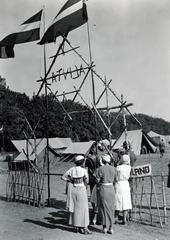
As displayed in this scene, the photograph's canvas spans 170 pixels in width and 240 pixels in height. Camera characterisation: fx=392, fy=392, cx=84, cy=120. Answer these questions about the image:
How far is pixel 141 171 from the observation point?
30.0 ft

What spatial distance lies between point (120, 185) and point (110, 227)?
1.11 m

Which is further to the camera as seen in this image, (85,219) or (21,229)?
(21,229)

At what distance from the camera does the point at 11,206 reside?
12.4 m

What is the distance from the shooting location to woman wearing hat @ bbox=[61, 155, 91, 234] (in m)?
8.30

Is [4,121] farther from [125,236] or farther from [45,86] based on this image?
[125,236]

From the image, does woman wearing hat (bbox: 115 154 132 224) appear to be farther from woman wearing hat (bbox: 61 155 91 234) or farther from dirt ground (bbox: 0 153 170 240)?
woman wearing hat (bbox: 61 155 91 234)

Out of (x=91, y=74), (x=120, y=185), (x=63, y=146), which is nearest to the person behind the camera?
(x=120, y=185)

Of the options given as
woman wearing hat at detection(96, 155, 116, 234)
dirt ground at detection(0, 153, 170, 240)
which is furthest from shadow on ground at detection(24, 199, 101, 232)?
woman wearing hat at detection(96, 155, 116, 234)

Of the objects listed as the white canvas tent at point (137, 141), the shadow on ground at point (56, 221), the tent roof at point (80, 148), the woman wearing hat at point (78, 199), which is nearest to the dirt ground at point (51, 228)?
the shadow on ground at point (56, 221)

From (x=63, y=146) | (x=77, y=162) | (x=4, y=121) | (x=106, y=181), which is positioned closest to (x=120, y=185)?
(x=106, y=181)

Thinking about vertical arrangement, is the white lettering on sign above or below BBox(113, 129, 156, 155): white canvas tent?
below

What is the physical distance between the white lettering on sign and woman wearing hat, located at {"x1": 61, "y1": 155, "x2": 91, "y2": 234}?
1378 millimetres

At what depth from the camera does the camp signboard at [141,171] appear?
29.3 ft

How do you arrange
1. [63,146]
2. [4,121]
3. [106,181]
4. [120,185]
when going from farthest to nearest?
[4,121] → [63,146] → [120,185] → [106,181]
